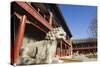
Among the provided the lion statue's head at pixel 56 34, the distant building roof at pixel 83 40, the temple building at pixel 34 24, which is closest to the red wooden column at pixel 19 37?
the temple building at pixel 34 24

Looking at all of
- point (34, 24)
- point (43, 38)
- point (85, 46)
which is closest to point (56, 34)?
point (43, 38)

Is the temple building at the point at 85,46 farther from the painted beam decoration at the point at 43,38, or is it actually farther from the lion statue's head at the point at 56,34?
the lion statue's head at the point at 56,34

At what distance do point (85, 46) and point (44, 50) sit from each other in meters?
0.53

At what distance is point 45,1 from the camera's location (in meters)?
2.17

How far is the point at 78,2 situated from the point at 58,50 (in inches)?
23.4

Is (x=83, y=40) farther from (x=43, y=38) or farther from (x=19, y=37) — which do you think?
(x=19, y=37)

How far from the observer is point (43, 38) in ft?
7.12

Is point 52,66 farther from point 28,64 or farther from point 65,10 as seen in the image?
point 65,10

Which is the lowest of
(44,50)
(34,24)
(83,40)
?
(44,50)

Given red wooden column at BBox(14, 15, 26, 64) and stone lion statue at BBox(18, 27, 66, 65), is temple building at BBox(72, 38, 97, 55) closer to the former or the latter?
stone lion statue at BBox(18, 27, 66, 65)

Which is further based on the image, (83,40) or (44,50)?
(83,40)

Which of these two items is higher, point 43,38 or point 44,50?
point 43,38

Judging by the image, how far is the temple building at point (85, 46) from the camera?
234cm
